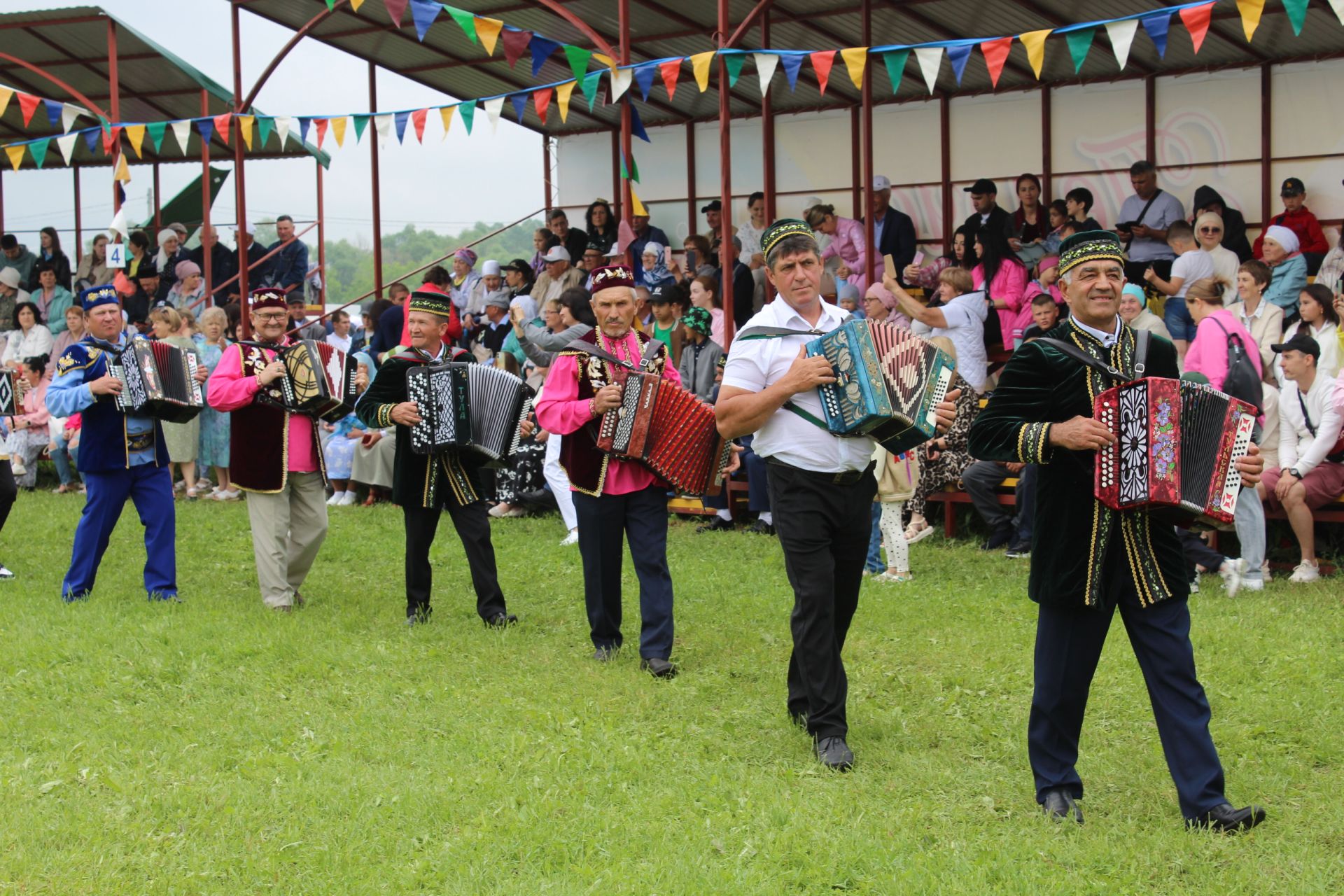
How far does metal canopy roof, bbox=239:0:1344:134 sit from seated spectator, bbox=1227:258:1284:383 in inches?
158

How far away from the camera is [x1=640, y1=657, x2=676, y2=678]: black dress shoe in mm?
7219

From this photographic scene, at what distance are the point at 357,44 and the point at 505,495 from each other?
268 inches

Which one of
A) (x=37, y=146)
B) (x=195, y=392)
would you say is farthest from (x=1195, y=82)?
(x=37, y=146)

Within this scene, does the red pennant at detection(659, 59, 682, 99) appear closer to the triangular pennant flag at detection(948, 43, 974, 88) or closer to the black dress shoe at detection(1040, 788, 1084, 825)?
the triangular pennant flag at detection(948, 43, 974, 88)

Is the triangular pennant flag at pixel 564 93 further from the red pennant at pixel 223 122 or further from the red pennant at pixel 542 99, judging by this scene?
the red pennant at pixel 223 122

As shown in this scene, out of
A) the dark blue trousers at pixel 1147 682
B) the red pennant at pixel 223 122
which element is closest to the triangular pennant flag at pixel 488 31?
the red pennant at pixel 223 122

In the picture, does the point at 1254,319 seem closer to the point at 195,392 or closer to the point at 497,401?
the point at 497,401

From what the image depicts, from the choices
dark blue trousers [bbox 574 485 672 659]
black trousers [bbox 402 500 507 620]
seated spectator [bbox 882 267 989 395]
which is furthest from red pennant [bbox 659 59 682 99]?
dark blue trousers [bbox 574 485 672 659]

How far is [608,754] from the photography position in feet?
19.2

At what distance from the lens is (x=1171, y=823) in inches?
193

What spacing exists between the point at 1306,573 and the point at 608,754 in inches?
229

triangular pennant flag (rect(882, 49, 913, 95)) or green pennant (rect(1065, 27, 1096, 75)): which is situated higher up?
triangular pennant flag (rect(882, 49, 913, 95))

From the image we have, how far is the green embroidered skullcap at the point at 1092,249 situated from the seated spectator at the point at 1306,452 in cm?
498

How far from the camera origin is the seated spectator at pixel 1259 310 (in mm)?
10562
